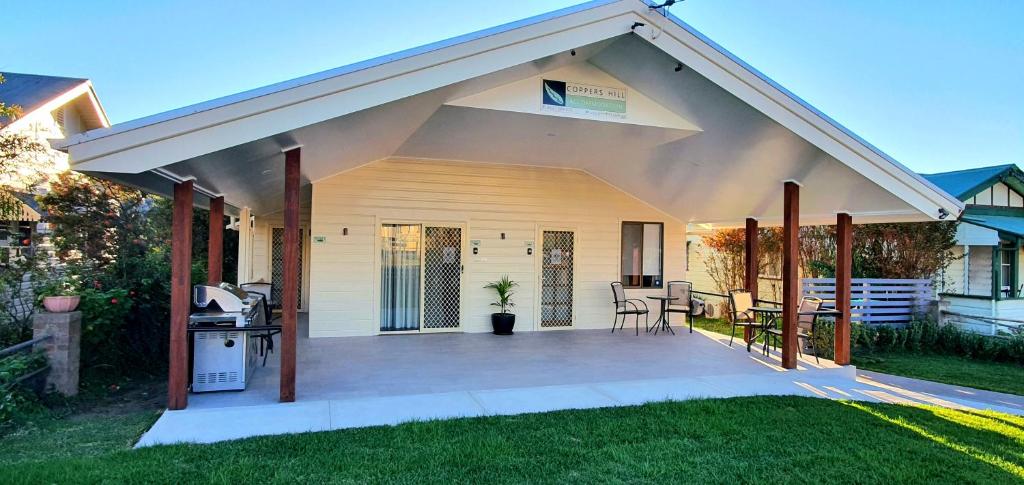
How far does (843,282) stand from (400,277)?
6317 millimetres

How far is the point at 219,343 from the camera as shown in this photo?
5137mm

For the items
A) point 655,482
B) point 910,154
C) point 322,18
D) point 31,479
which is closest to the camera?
point 31,479

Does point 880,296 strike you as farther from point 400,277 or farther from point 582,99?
point 400,277

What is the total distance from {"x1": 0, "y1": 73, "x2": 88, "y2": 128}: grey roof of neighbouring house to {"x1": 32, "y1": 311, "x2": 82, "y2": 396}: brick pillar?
7837mm

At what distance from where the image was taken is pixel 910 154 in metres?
17.6

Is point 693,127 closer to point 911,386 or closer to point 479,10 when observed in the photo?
point 911,386

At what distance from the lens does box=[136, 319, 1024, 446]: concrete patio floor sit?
438 centimetres

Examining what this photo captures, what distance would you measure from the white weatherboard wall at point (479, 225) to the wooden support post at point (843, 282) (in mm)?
3736

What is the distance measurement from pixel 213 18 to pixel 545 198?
263 inches

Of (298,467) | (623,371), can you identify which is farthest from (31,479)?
(623,371)

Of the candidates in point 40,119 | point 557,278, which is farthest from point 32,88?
point 557,278

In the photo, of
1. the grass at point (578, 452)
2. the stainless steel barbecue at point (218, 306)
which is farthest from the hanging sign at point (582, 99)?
the stainless steel barbecue at point (218, 306)

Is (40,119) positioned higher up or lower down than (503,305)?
higher up

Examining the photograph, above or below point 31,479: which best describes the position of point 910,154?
above
